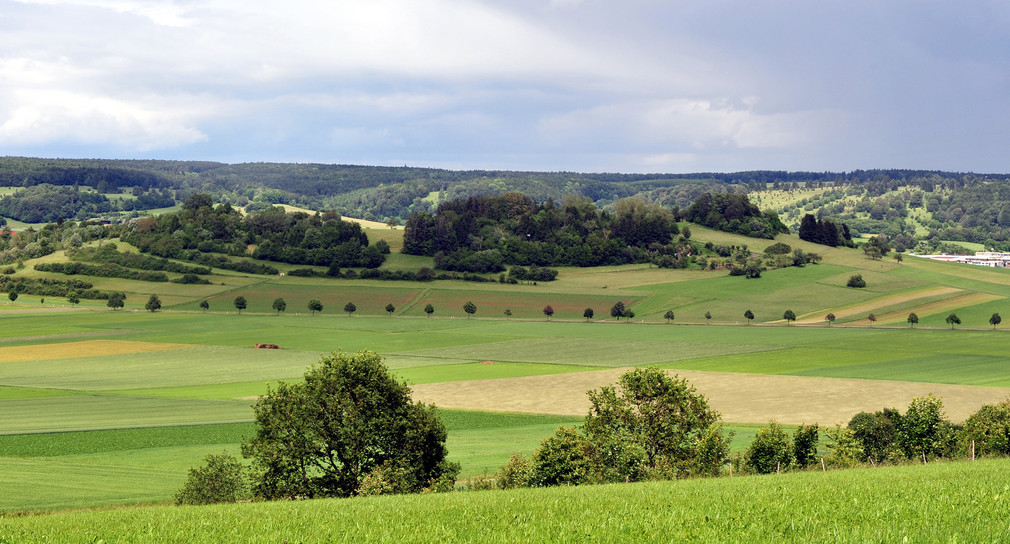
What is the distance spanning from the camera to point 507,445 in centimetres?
6012

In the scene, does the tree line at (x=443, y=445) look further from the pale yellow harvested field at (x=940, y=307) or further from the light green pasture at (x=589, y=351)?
the pale yellow harvested field at (x=940, y=307)

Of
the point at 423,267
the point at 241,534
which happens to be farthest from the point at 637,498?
the point at 423,267

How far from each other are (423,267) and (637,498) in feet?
581

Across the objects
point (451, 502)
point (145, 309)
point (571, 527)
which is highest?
point (571, 527)

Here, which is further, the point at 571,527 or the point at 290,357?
the point at 290,357

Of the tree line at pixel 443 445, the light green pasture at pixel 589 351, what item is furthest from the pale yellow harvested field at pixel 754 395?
the tree line at pixel 443 445

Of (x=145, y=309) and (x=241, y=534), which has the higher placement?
(x=241, y=534)

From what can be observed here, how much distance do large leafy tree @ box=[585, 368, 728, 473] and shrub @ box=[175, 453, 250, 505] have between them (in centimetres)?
1799

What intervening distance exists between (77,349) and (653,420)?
303 feet

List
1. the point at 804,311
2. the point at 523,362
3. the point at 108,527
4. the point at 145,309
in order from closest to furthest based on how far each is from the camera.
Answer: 1. the point at 108,527
2. the point at 523,362
3. the point at 804,311
4. the point at 145,309

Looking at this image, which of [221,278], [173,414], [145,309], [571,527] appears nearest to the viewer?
[571,527]

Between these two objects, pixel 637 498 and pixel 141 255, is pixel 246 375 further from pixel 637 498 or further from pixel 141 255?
pixel 141 255

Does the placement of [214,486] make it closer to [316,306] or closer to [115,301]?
[316,306]

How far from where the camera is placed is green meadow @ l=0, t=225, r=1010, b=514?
193ft
